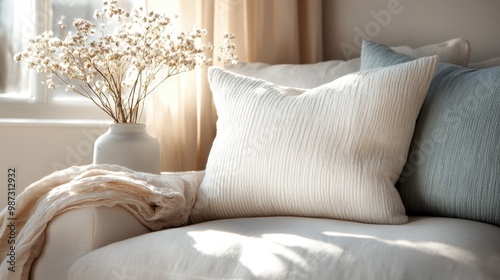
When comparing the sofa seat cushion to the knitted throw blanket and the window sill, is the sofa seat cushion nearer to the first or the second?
the knitted throw blanket

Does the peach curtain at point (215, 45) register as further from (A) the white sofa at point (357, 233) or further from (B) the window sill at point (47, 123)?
(A) the white sofa at point (357, 233)

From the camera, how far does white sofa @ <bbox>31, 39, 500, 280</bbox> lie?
1.36 metres

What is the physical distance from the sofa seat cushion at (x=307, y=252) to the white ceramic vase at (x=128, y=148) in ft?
1.89

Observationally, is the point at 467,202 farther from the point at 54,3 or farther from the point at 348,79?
the point at 54,3

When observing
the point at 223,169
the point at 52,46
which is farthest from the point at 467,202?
the point at 52,46

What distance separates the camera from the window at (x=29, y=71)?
287 centimetres

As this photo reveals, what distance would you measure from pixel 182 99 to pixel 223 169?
833mm

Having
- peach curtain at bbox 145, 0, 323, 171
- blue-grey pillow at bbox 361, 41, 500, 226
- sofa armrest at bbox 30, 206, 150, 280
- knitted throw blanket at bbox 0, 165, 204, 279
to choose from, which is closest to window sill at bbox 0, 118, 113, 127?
peach curtain at bbox 145, 0, 323, 171

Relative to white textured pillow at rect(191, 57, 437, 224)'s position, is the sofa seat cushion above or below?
below

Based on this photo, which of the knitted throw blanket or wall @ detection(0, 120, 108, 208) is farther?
wall @ detection(0, 120, 108, 208)

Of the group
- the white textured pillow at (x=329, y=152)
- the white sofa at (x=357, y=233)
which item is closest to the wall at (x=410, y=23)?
the white sofa at (x=357, y=233)

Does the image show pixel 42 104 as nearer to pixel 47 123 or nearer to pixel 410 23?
pixel 47 123

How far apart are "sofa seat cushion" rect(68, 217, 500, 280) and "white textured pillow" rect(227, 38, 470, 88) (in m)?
0.63

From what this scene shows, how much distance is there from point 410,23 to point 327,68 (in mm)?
559
